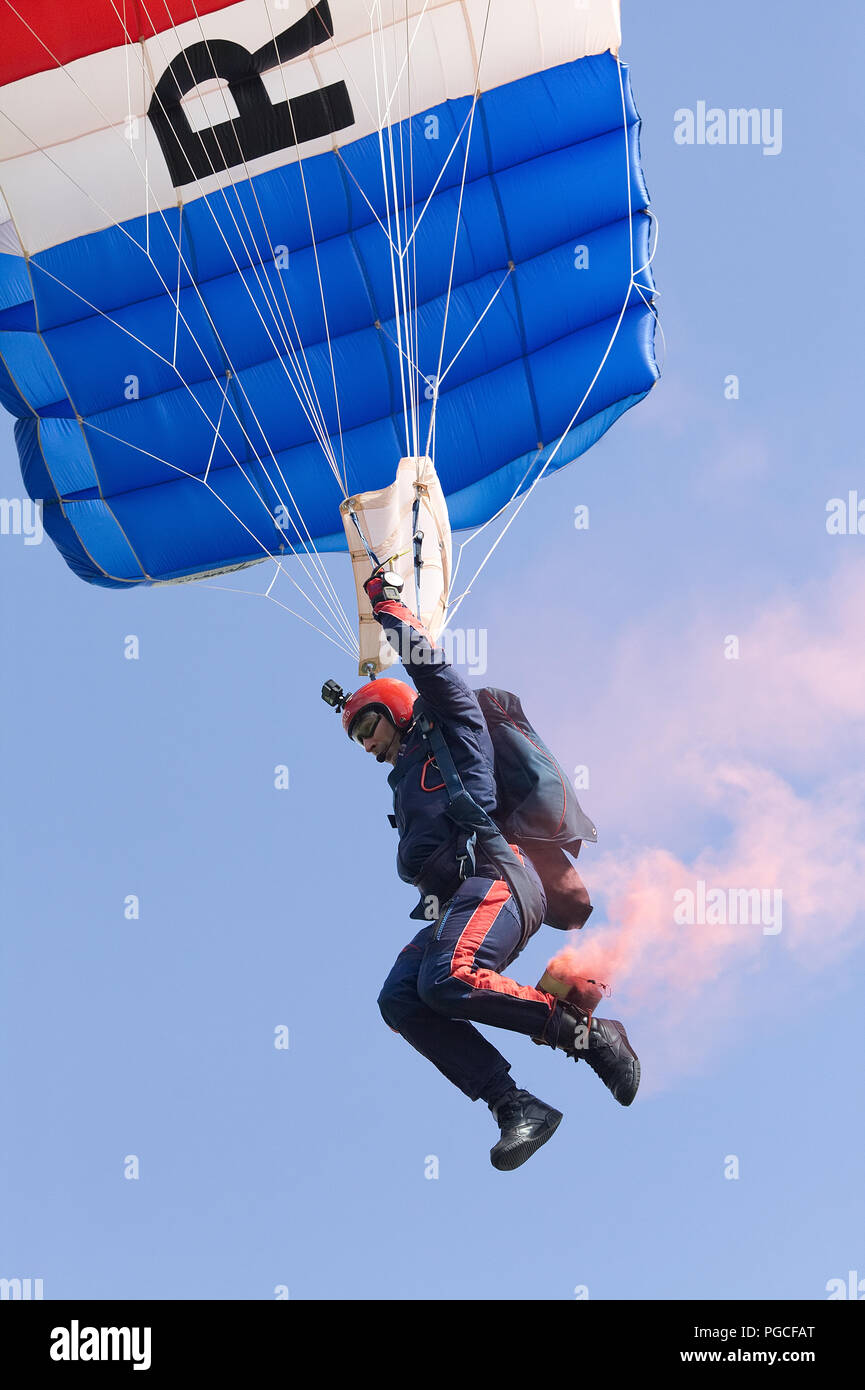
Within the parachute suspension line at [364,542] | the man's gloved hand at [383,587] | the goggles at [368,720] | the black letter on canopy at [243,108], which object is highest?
the black letter on canopy at [243,108]

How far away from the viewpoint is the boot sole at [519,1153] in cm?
575

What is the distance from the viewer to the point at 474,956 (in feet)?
19.4

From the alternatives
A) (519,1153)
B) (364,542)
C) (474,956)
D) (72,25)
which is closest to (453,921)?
(474,956)

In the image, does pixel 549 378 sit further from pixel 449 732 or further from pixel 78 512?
pixel 449 732

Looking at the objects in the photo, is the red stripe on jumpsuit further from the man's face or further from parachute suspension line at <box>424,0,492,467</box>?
parachute suspension line at <box>424,0,492,467</box>

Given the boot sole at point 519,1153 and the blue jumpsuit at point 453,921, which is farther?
the blue jumpsuit at point 453,921


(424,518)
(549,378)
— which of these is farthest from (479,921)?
(549,378)

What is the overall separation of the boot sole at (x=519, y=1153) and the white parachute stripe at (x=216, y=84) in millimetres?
6033

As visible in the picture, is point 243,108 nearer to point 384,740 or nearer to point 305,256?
point 305,256

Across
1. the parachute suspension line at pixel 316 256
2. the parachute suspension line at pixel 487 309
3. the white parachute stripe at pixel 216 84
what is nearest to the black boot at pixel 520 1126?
the parachute suspension line at pixel 316 256

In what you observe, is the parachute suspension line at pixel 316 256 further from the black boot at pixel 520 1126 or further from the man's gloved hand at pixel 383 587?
the black boot at pixel 520 1126

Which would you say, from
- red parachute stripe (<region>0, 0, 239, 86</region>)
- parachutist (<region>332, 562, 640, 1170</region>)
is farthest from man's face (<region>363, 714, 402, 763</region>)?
red parachute stripe (<region>0, 0, 239, 86</region>)

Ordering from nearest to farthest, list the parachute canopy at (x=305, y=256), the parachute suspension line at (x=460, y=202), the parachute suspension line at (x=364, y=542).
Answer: the parachute suspension line at (x=364, y=542), the parachute canopy at (x=305, y=256), the parachute suspension line at (x=460, y=202)
